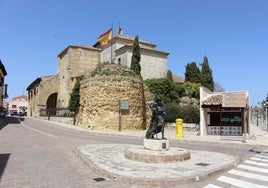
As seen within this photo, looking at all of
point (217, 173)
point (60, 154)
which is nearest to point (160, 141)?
point (217, 173)

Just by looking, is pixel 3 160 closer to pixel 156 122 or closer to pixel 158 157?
pixel 158 157

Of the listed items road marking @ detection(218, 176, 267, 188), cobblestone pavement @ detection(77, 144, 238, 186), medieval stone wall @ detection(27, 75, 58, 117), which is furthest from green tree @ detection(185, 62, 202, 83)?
road marking @ detection(218, 176, 267, 188)

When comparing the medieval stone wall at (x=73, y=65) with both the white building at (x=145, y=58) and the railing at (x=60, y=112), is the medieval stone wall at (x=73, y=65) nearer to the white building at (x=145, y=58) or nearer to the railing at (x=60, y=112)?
the railing at (x=60, y=112)

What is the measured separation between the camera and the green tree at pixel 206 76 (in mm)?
48281

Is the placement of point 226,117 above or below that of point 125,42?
below

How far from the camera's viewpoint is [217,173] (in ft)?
26.1

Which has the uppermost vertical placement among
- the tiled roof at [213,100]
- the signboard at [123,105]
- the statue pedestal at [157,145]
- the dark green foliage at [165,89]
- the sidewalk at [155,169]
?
the dark green foliage at [165,89]

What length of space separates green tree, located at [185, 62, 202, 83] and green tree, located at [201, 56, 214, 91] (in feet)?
2.86

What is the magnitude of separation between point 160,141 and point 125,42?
3905 cm

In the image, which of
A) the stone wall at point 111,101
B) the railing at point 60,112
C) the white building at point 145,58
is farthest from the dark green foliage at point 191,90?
the railing at point 60,112

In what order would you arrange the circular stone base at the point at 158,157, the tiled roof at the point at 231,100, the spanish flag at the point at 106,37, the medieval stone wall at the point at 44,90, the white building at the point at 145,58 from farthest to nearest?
the medieval stone wall at the point at 44,90, the white building at the point at 145,58, the spanish flag at the point at 106,37, the tiled roof at the point at 231,100, the circular stone base at the point at 158,157

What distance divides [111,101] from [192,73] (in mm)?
26868

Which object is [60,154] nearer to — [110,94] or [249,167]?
[249,167]

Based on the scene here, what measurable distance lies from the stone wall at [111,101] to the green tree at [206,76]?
2398cm
